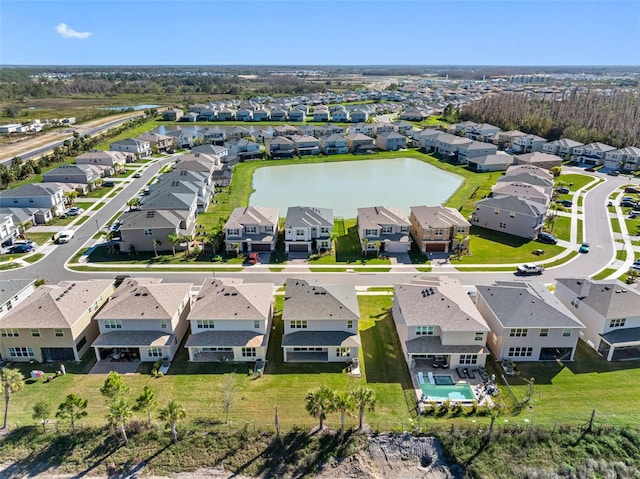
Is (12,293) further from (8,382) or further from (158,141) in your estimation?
(158,141)

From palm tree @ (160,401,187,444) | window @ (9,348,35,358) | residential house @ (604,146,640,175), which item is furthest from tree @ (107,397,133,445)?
residential house @ (604,146,640,175)

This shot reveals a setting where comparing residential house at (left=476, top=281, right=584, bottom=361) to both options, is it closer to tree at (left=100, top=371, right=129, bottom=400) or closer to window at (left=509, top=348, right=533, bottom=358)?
window at (left=509, top=348, right=533, bottom=358)

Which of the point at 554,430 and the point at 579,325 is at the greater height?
the point at 579,325

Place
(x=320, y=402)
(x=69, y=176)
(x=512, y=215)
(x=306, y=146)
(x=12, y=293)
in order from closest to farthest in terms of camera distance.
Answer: (x=320, y=402)
(x=12, y=293)
(x=512, y=215)
(x=69, y=176)
(x=306, y=146)

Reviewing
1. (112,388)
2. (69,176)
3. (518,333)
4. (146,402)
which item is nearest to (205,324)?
(112,388)

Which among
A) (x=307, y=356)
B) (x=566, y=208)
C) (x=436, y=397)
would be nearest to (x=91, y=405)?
(x=307, y=356)

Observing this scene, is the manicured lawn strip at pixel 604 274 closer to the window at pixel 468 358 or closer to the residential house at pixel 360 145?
the window at pixel 468 358

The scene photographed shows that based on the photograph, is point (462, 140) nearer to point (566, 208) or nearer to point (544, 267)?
point (566, 208)
